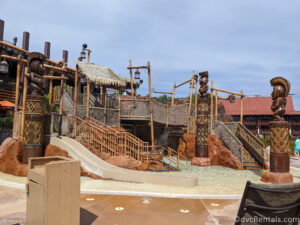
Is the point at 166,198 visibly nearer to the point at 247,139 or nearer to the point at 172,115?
the point at 247,139

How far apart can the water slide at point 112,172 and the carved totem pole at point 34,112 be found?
69 centimetres

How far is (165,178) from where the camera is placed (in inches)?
313

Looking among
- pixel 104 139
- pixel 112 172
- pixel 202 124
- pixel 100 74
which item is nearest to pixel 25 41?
pixel 100 74

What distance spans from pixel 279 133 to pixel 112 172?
6380 millimetres

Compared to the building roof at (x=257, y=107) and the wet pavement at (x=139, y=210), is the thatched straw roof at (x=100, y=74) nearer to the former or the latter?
the wet pavement at (x=139, y=210)

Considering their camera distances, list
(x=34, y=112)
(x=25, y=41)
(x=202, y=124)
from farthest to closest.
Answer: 1. (x=25, y=41)
2. (x=202, y=124)
3. (x=34, y=112)

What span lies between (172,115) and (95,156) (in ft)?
31.8

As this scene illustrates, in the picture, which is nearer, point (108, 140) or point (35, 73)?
point (35, 73)

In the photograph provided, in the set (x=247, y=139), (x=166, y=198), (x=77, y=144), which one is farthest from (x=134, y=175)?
(x=247, y=139)

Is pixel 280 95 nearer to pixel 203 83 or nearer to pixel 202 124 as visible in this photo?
pixel 202 124

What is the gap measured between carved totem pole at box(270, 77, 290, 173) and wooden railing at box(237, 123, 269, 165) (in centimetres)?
402

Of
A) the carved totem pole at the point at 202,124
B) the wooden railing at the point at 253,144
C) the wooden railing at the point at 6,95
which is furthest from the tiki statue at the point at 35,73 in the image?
the wooden railing at the point at 6,95

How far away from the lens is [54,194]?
11.9ft

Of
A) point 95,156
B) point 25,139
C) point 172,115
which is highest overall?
point 172,115
